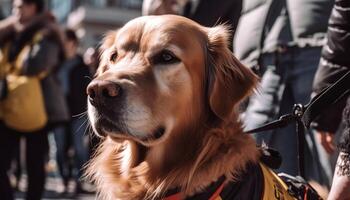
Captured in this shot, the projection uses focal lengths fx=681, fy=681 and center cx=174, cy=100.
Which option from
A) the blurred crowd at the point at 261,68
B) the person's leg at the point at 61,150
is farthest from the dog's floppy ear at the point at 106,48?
the person's leg at the point at 61,150

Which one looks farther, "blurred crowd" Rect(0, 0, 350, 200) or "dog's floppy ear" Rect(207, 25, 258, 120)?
"blurred crowd" Rect(0, 0, 350, 200)

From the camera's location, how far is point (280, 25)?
3.80 metres

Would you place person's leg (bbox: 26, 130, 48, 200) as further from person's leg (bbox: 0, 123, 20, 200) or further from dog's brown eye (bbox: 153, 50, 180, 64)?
dog's brown eye (bbox: 153, 50, 180, 64)

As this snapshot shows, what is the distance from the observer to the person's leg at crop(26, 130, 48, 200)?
6.11 metres

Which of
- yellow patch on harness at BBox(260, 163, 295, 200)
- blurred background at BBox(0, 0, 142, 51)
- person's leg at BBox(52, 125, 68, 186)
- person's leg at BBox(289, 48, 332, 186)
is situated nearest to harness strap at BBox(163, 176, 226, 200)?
yellow patch on harness at BBox(260, 163, 295, 200)

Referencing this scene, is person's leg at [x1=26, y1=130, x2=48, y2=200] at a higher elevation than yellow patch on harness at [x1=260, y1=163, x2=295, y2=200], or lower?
lower

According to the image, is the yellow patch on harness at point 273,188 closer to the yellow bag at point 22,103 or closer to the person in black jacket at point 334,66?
the person in black jacket at point 334,66

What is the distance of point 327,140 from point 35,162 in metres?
3.44

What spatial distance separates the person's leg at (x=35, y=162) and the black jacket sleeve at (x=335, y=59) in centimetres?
334

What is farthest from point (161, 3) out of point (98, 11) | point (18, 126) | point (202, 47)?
point (98, 11)


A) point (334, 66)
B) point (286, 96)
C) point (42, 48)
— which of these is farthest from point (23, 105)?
point (334, 66)

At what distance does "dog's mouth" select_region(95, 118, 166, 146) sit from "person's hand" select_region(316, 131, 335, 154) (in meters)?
0.91

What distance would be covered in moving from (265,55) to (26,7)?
2947 millimetres

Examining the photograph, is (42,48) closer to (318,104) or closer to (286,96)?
(286,96)
